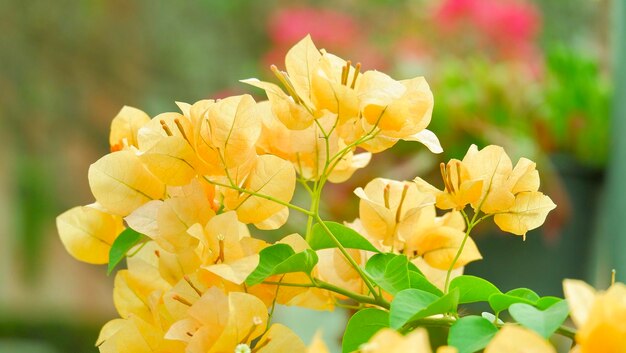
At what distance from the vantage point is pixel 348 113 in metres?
0.31

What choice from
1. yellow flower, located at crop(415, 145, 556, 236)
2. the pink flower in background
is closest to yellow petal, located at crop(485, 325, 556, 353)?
yellow flower, located at crop(415, 145, 556, 236)

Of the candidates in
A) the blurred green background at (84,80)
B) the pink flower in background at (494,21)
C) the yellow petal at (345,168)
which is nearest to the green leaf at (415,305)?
the yellow petal at (345,168)

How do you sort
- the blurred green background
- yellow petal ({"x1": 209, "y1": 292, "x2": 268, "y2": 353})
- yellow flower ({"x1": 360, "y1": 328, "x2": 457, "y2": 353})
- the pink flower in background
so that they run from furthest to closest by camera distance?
the blurred green background → the pink flower in background → yellow petal ({"x1": 209, "y1": 292, "x2": 268, "y2": 353}) → yellow flower ({"x1": 360, "y1": 328, "x2": 457, "y2": 353})

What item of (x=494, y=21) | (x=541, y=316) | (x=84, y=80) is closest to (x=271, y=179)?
(x=541, y=316)

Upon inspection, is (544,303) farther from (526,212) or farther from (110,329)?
(110,329)

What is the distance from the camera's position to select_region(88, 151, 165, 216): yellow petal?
329 millimetres

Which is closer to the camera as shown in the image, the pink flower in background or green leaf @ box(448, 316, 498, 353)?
green leaf @ box(448, 316, 498, 353)

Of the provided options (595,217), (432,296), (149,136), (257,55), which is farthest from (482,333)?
(257,55)

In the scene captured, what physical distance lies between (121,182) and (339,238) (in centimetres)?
8

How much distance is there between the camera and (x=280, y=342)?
0.29 meters

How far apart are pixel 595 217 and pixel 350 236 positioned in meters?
1.02

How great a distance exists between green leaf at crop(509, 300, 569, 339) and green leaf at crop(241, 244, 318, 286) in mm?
69

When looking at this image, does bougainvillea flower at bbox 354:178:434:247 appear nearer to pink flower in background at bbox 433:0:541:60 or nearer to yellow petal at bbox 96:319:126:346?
yellow petal at bbox 96:319:126:346

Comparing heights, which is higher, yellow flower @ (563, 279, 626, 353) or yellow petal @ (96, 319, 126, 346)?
yellow flower @ (563, 279, 626, 353)
